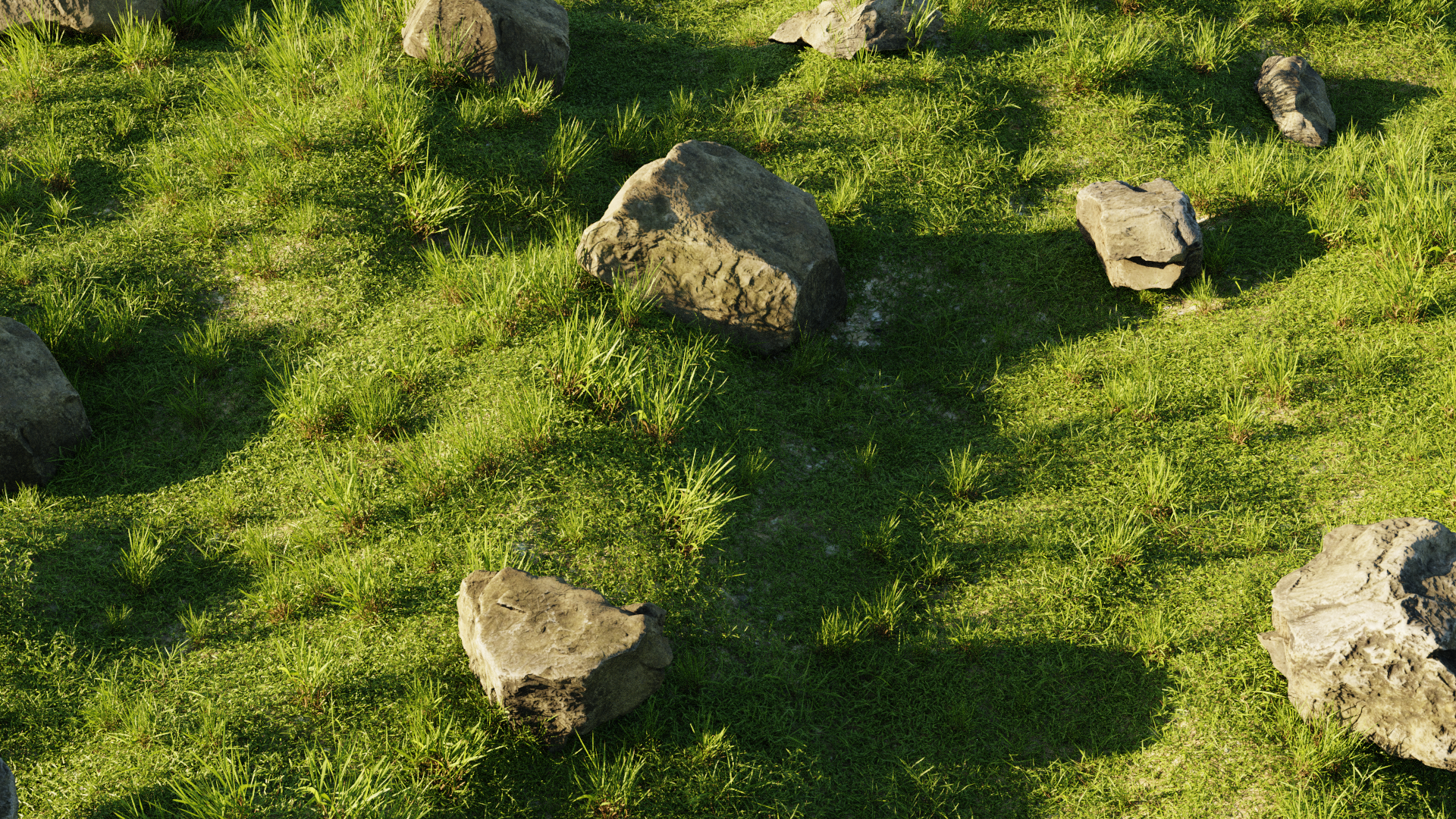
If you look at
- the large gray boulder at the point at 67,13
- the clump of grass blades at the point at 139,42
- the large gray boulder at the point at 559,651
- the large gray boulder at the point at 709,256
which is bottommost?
the large gray boulder at the point at 559,651

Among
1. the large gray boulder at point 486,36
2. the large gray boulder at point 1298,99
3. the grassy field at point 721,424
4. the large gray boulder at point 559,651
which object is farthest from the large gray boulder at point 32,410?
the large gray boulder at point 1298,99

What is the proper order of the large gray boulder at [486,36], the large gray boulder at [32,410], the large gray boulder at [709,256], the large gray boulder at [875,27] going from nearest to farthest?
1. the large gray boulder at [32,410]
2. the large gray boulder at [709,256]
3. the large gray boulder at [486,36]
4. the large gray boulder at [875,27]

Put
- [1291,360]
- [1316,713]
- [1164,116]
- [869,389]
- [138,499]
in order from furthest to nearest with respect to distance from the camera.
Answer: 1. [1164,116]
2. [869,389]
3. [1291,360]
4. [138,499]
5. [1316,713]

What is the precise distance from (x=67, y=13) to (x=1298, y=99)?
770 cm

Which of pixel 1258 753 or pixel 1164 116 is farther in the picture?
pixel 1164 116

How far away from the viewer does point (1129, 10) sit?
22.2 ft

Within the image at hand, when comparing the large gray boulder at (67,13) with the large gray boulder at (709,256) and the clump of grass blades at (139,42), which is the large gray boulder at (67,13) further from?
the large gray boulder at (709,256)

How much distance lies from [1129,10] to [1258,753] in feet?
17.3

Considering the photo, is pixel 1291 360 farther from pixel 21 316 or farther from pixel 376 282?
pixel 21 316

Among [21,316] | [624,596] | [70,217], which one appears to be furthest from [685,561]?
[70,217]

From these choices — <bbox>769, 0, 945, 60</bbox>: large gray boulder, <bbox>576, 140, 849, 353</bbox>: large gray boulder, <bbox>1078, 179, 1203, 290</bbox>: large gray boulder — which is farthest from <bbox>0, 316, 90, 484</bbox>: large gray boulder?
<bbox>1078, 179, 1203, 290</bbox>: large gray boulder

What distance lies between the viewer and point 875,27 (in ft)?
21.0

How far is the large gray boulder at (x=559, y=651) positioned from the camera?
125 inches

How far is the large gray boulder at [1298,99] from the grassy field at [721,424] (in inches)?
5.7
